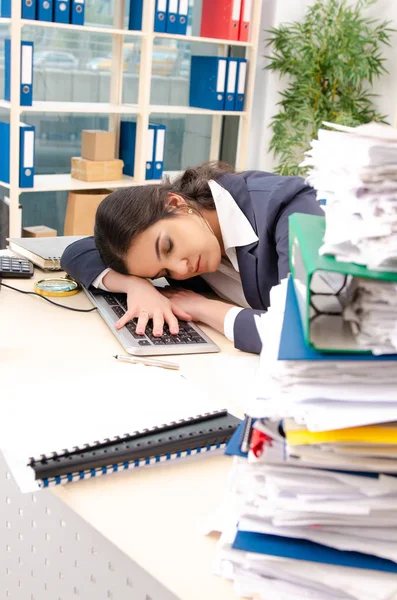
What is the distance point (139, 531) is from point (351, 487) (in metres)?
0.26

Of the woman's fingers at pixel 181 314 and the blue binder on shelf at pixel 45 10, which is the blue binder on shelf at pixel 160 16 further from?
the woman's fingers at pixel 181 314

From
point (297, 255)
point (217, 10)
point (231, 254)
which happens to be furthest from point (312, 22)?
point (297, 255)

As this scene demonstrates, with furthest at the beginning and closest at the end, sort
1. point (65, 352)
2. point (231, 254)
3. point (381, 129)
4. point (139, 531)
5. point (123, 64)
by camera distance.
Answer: point (123, 64) < point (231, 254) < point (65, 352) < point (139, 531) < point (381, 129)

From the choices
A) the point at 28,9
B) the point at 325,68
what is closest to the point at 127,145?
the point at 28,9

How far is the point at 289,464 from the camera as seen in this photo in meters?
0.68

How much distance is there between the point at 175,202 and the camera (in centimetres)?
153

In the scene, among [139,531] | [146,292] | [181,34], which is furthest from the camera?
[181,34]

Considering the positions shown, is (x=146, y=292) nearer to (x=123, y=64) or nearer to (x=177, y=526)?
(x=177, y=526)

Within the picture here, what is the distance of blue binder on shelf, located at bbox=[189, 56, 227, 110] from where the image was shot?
4.00 metres

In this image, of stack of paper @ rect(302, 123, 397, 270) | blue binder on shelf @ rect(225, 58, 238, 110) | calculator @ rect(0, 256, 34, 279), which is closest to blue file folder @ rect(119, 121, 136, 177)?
blue binder on shelf @ rect(225, 58, 238, 110)

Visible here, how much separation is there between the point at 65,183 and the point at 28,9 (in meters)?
0.85

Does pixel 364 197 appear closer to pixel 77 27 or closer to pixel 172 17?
pixel 77 27

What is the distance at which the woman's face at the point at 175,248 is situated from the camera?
1.45 metres

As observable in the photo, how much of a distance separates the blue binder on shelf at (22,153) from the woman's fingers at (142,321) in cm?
224
